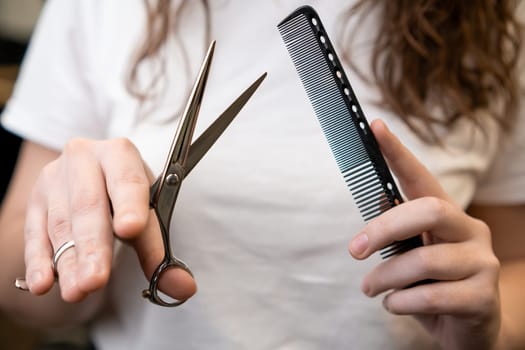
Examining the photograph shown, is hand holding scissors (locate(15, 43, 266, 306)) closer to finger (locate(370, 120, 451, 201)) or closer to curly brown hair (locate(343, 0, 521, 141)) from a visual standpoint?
finger (locate(370, 120, 451, 201))

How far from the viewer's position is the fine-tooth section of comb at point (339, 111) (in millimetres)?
459

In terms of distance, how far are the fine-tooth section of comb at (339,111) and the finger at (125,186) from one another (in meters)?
0.14

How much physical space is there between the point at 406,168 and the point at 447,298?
4.0 inches

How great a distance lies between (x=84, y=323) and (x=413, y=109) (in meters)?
0.40

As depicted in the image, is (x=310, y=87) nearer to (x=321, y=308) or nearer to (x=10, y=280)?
(x=321, y=308)

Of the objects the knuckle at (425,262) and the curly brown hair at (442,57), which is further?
the curly brown hair at (442,57)

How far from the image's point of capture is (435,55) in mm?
662

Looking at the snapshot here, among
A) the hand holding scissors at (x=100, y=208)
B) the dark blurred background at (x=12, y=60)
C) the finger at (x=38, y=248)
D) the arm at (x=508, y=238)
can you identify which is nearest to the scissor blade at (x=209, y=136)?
the hand holding scissors at (x=100, y=208)

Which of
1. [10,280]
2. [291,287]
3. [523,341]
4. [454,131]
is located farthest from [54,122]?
[523,341]

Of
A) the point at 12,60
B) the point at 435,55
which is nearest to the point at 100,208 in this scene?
the point at 435,55

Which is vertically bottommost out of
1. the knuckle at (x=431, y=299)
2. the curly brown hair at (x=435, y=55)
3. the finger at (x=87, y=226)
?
the finger at (x=87, y=226)

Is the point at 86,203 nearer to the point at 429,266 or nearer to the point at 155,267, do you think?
the point at 155,267

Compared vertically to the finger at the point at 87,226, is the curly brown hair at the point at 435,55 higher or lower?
higher

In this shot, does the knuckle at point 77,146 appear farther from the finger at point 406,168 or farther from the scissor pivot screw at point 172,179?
the finger at point 406,168
